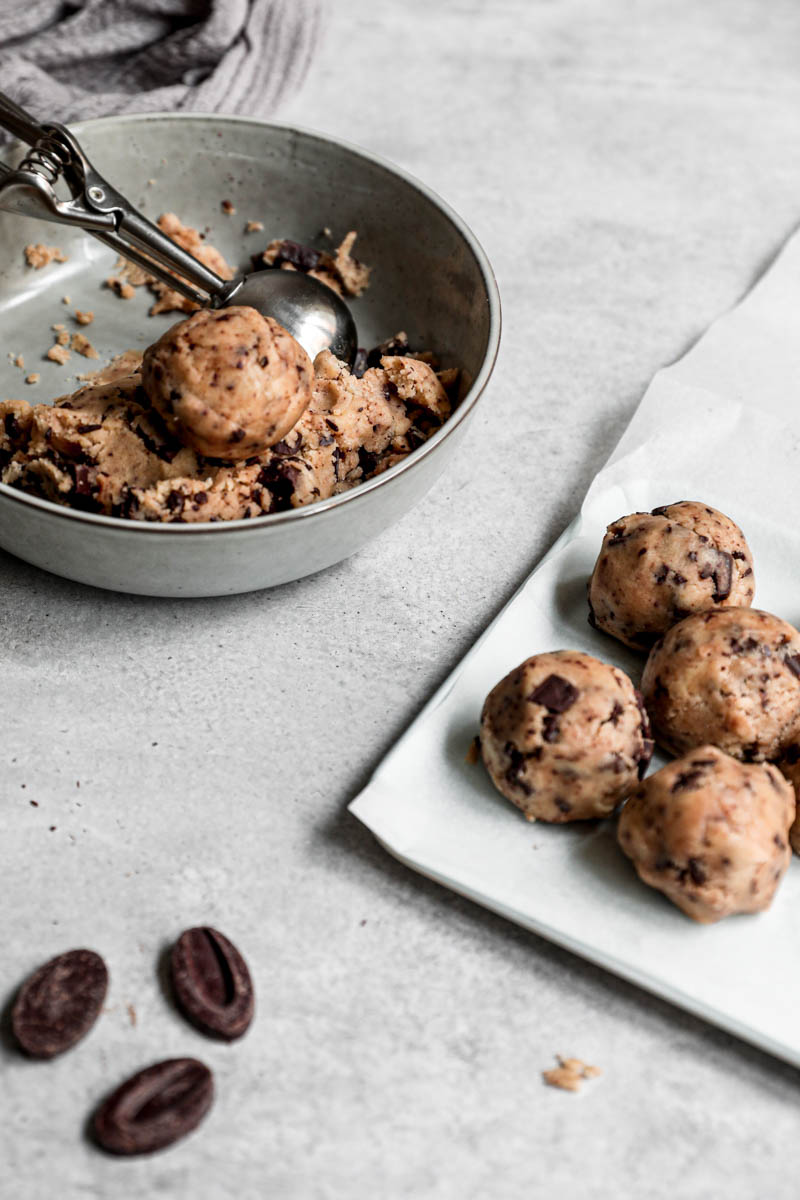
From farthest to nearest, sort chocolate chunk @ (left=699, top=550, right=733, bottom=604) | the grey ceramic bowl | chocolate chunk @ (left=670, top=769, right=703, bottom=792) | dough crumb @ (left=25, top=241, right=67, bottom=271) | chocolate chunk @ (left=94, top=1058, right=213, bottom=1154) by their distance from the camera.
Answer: dough crumb @ (left=25, top=241, right=67, bottom=271)
the grey ceramic bowl
chocolate chunk @ (left=699, top=550, right=733, bottom=604)
chocolate chunk @ (left=670, top=769, right=703, bottom=792)
chocolate chunk @ (left=94, top=1058, right=213, bottom=1154)

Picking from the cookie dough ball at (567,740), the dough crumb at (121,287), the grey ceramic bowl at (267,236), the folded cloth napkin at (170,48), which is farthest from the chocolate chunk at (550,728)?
the folded cloth napkin at (170,48)

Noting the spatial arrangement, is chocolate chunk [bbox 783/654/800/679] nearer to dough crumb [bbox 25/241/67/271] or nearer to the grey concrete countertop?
the grey concrete countertop

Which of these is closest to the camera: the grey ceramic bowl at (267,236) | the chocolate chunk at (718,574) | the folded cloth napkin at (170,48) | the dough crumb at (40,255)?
the chocolate chunk at (718,574)

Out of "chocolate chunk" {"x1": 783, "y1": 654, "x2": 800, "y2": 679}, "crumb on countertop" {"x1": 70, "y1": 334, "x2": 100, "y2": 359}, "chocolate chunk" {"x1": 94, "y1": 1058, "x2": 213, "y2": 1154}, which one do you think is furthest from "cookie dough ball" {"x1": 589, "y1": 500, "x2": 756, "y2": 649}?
"crumb on countertop" {"x1": 70, "y1": 334, "x2": 100, "y2": 359}

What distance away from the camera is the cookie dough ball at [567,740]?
1.05m

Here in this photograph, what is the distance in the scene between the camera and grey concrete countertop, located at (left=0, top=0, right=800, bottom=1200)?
927mm

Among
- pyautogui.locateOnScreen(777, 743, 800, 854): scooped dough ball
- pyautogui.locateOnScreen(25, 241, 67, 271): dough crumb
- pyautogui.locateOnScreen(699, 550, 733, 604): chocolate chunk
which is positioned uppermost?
pyautogui.locateOnScreen(25, 241, 67, 271): dough crumb

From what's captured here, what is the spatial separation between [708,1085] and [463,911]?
27cm

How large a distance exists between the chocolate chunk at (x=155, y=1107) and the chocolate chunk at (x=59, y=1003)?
0.23 feet

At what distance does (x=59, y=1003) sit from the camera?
3.20ft

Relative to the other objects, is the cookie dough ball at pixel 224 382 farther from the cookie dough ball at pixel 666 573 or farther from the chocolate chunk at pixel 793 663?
the chocolate chunk at pixel 793 663

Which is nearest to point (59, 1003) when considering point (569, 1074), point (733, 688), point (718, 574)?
point (569, 1074)

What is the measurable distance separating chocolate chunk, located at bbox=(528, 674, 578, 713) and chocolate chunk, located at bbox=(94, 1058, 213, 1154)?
0.46 metres

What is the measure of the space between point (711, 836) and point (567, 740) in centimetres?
16
